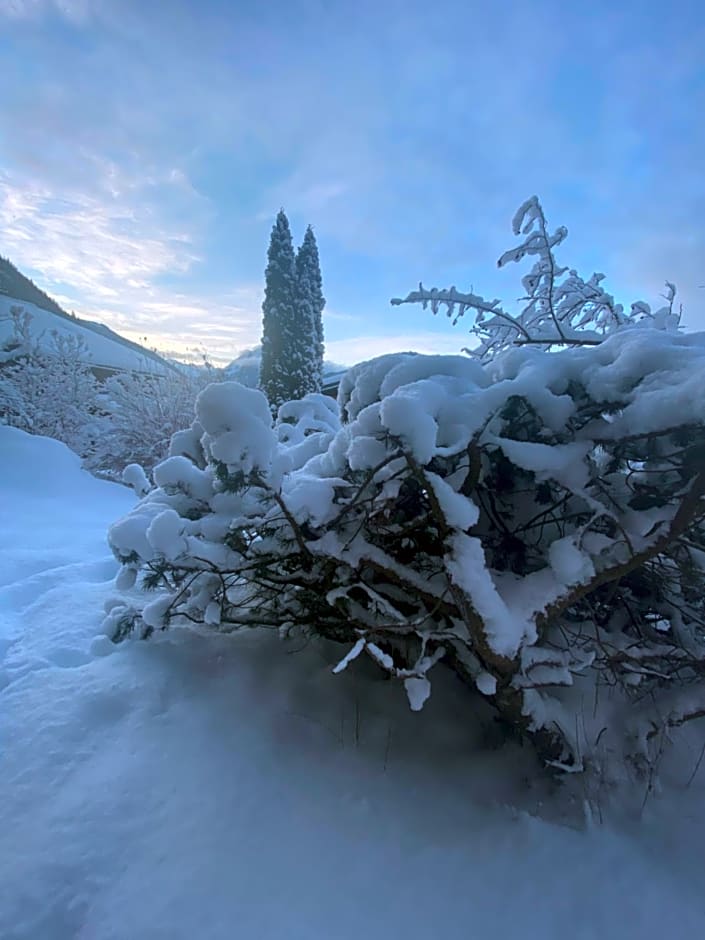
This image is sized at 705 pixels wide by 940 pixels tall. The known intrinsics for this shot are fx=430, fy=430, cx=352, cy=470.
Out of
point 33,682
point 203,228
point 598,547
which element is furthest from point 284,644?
point 203,228

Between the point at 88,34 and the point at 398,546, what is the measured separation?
5.65 meters

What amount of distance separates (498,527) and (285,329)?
1546 centimetres

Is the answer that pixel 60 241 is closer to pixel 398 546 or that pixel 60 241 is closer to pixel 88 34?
pixel 88 34

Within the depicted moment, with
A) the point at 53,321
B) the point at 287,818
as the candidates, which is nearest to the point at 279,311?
the point at 53,321

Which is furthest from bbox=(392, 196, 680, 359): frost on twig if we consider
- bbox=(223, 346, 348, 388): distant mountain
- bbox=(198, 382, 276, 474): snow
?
bbox=(223, 346, 348, 388): distant mountain

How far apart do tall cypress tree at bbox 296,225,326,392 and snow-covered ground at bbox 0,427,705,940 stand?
13.9 meters

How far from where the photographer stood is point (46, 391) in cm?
1044

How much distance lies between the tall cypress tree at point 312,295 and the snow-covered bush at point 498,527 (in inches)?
549

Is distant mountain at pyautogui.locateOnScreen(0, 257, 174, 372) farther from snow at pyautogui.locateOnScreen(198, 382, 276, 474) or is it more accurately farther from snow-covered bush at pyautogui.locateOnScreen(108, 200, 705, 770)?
snow at pyautogui.locateOnScreen(198, 382, 276, 474)

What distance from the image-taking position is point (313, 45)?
4125 mm

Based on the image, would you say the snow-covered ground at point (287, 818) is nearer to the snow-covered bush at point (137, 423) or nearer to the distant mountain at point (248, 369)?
the snow-covered bush at point (137, 423)

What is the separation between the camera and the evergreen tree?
15617 millimetres

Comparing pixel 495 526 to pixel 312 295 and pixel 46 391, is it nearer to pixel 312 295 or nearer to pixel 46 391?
pixel 46 391

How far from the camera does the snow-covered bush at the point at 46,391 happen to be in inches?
397
